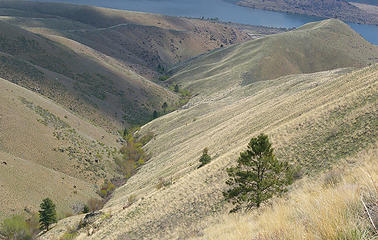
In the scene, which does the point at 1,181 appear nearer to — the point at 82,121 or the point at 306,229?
the point at 82,121

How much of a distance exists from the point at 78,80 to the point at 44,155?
41015mm

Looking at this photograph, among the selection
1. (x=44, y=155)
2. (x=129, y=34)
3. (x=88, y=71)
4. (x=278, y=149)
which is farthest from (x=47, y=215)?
(x=129, y=34)

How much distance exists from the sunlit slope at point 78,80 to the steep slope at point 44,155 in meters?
10.9

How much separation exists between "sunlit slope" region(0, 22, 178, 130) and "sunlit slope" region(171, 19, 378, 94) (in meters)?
18.8

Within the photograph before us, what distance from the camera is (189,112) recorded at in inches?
2451

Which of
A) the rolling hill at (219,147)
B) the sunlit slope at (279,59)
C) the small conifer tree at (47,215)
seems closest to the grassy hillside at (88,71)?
the rolling hill at (219,147)

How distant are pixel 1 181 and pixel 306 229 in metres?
36.8

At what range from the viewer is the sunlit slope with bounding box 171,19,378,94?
91.1 meters

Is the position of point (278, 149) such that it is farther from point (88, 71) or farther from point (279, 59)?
point (279, 59)

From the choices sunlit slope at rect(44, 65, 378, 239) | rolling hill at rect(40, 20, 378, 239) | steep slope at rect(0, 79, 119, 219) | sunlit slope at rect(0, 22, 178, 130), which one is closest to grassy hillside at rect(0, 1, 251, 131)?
sunlit slope at rect(0, 22, 178, 130)

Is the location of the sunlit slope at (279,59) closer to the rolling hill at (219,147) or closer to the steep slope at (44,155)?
the rolling hill at (219,147)

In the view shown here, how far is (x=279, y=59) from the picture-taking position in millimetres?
97000

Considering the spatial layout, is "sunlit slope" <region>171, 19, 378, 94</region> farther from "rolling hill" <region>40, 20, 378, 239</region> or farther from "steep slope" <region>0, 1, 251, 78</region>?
"steep slope" <region>0, 1, 251, 78</region>

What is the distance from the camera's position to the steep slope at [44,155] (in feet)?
112
